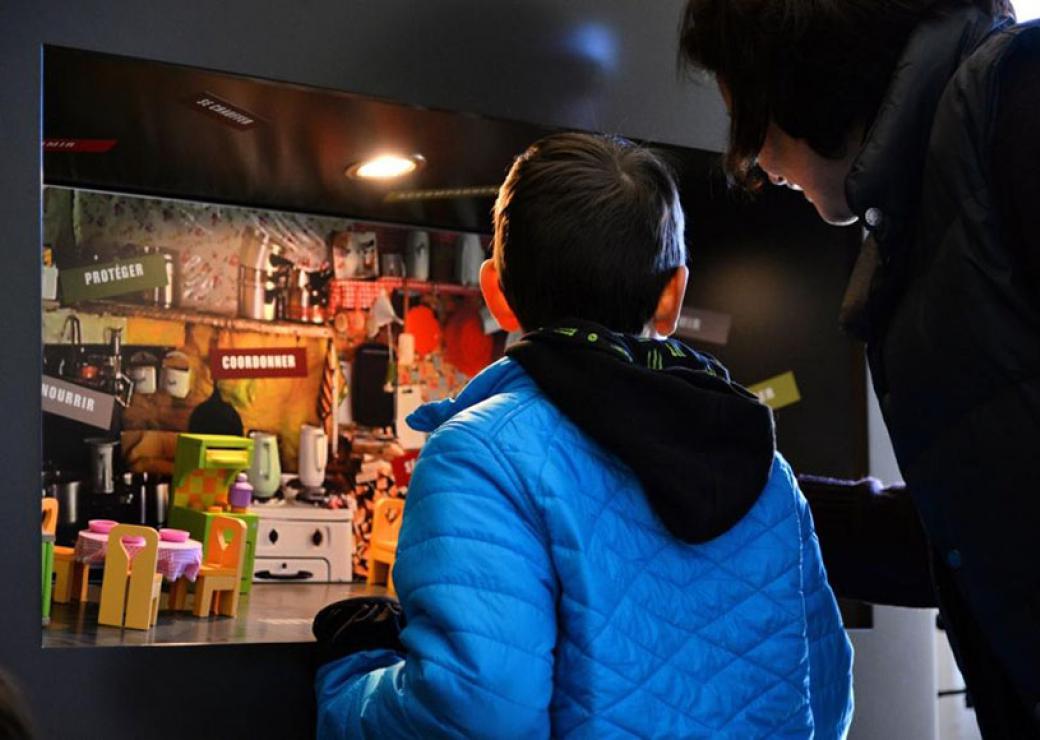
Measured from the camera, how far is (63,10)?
1202mm

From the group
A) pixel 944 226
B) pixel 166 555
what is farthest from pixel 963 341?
pixel 166 555

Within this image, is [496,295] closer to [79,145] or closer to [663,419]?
[663,419]

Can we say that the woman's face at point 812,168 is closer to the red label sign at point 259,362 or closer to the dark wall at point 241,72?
the dark wall at point 241,72

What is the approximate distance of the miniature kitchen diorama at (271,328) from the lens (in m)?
1.39

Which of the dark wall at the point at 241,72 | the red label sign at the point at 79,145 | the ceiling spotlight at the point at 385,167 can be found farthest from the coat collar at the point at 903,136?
the red label sign at the point at 79,145

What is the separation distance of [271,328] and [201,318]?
0.10 m

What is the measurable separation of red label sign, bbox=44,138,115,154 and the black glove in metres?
0.65

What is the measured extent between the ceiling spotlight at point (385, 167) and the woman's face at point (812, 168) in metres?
0.61

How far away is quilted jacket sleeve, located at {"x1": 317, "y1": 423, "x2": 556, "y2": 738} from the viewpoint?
906mm

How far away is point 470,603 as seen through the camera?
0.91 m

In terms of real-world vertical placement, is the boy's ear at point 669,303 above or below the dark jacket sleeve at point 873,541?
above

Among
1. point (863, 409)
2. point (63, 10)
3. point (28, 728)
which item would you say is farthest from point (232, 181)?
point (28, 728)

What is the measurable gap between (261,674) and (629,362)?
536 millimetres

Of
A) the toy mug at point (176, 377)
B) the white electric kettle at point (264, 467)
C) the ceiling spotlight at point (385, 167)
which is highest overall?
the ceiling spotlight at point (385, 167)
